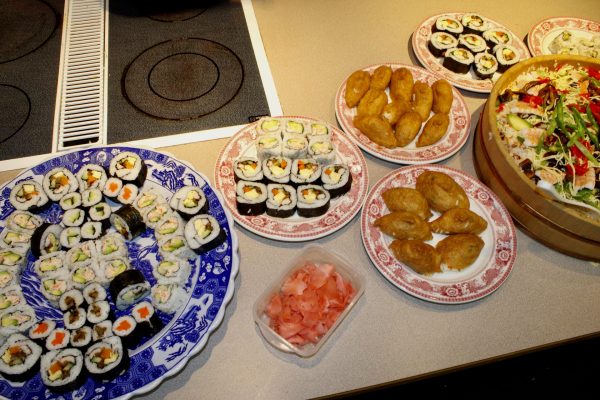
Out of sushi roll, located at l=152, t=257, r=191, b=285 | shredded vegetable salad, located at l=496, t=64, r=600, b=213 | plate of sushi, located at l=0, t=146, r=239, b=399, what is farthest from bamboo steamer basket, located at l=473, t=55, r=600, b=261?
sushi roll, located at l=152, t=257, r=191, b=285

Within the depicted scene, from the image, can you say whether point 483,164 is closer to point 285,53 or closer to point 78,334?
point 285,53

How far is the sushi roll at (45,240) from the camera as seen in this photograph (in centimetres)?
175

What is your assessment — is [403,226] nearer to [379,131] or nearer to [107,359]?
[379,131]

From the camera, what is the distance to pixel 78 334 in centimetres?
159

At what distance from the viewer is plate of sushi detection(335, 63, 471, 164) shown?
212cm

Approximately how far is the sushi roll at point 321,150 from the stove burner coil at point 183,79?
602 millimetres

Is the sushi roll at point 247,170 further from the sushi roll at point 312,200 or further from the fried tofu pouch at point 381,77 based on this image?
the fried tofu pouch at point 381,77

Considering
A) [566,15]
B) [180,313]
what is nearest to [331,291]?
[180,313]

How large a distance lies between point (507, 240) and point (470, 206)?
226 mm

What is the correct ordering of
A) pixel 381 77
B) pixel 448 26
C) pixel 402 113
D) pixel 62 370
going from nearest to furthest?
1. pixel 62 370
2. pixel 402 113
3. pixel 381 77
4. pixel 448 26

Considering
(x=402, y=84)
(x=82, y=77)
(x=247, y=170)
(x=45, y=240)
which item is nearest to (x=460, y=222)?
(x=402, y=84)

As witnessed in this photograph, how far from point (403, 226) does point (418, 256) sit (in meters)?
0.15

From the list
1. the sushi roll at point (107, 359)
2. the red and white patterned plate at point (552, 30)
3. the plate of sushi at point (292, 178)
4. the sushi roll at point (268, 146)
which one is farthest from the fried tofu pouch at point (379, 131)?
the sushi roll at point (107, 359)

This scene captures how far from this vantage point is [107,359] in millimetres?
1493
